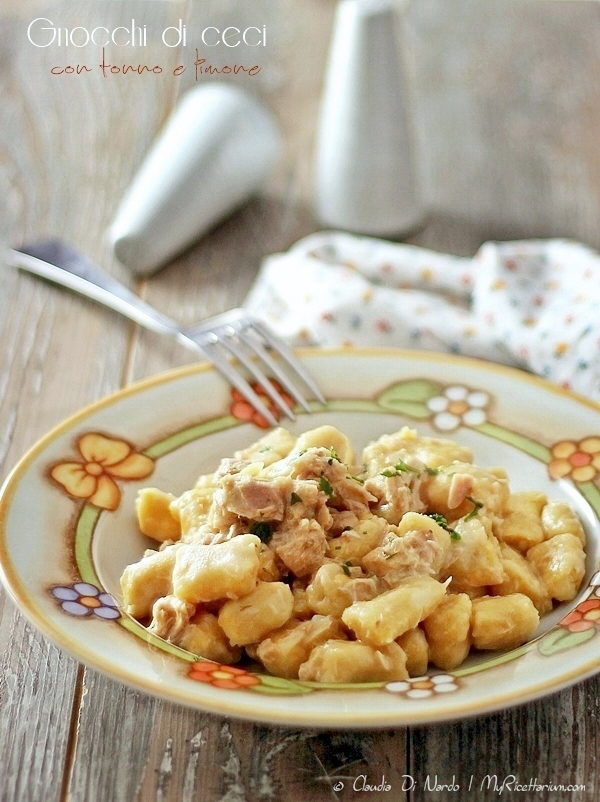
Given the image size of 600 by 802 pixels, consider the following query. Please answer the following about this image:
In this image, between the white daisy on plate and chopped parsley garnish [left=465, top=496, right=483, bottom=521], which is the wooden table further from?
the white daisy on plate

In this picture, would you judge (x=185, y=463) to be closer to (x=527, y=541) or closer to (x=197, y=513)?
(x=197, y=513)

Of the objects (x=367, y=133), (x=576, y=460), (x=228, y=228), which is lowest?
(x=228, y=228)

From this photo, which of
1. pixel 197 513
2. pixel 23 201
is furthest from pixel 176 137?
pixel 197 513

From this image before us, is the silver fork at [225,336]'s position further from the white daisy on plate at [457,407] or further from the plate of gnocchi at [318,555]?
the white daisy on plate at [457,407]

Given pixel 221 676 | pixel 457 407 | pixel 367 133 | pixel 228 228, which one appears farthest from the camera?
pixel 228 228

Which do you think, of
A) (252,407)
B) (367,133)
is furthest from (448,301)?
(252,407)

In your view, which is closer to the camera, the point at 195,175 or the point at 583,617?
the point at 583,617

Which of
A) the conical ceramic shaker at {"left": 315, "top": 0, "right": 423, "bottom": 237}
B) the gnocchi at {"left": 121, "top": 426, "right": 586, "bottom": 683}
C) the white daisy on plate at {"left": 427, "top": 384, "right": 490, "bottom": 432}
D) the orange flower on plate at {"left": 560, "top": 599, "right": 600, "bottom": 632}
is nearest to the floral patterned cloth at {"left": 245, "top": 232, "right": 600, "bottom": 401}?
the conical ceramic shaker at {"left": 315, "top": 0, "right": 423, "bottom": 237}

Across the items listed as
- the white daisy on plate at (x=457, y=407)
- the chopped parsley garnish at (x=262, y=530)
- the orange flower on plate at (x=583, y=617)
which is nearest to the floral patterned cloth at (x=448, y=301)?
the white daisy on plate at (x=457, y=407)

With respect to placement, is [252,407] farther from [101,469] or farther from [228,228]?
[228,228]
